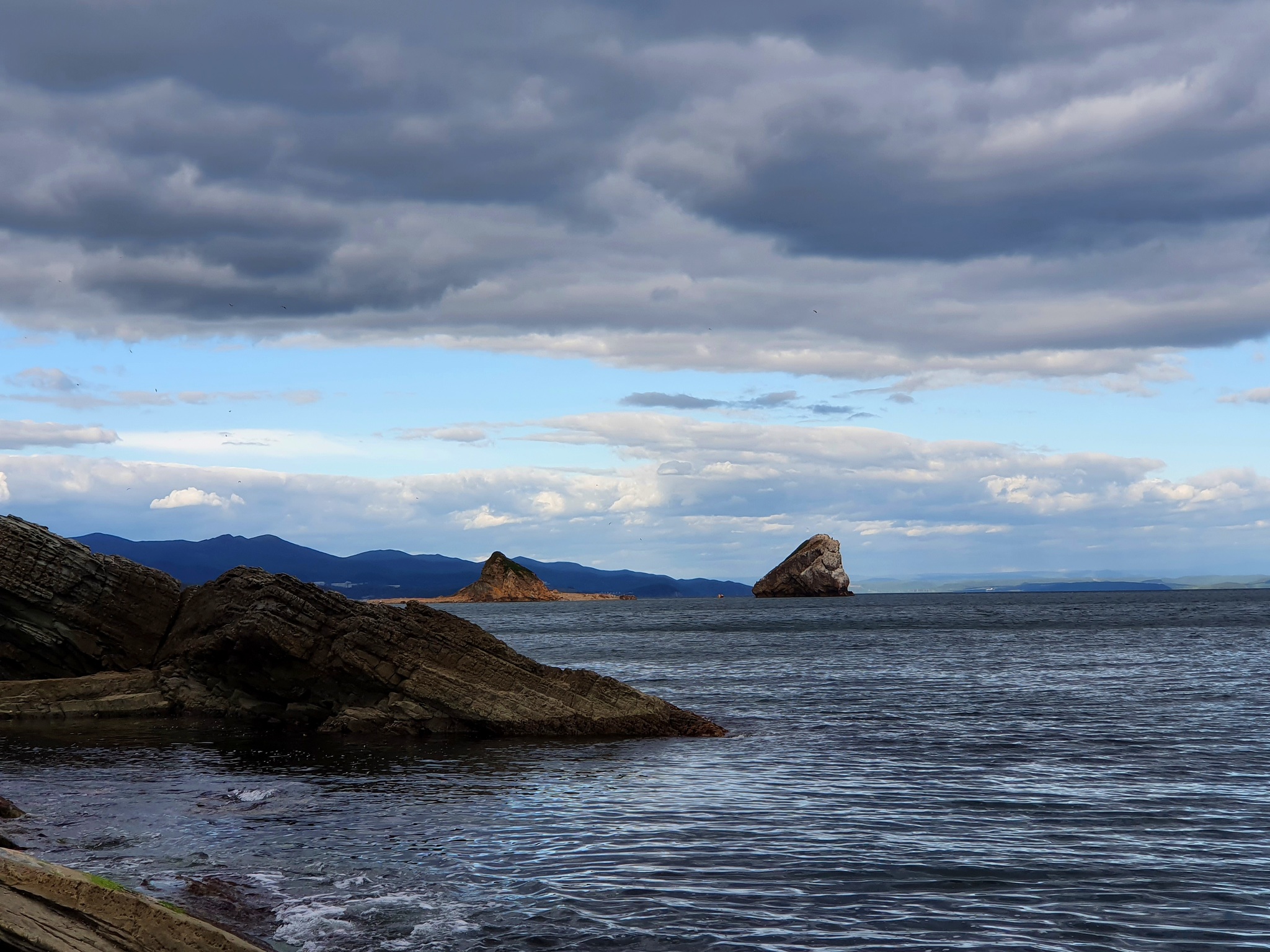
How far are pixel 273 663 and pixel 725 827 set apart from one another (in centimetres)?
2010

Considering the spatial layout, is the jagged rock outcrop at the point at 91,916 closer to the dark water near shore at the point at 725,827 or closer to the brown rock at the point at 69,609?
the dark water near shore at the point at 725,827

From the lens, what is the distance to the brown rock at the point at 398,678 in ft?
106

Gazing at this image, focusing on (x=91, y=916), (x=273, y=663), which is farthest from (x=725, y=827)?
(x=273, y=663)

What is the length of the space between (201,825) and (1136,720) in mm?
31096

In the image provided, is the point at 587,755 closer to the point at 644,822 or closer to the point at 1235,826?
the point at 644,822

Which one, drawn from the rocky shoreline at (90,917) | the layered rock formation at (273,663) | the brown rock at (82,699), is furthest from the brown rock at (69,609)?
the rocky shoreline at (90,917)

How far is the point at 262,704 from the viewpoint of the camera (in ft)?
117

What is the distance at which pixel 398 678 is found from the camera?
109ft

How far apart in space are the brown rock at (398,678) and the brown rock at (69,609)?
497 centimetres

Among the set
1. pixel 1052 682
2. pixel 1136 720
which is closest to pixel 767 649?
pixel 1052 682

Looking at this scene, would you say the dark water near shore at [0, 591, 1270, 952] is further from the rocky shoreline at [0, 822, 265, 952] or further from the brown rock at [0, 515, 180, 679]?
the brown rock at [0, 515, 180, 679]

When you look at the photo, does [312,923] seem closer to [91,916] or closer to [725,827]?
[91,916]

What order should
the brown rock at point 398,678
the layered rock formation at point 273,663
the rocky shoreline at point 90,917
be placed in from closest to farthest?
the rocky shoreline at point 90,917
the brown rock at point 398,678
the layered rock formation at point 273,663

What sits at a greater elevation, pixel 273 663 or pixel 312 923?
pixel 273 663
